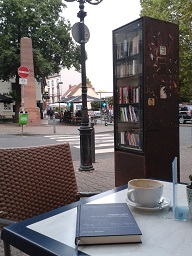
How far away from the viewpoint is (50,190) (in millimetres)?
2111

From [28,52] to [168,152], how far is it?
20178 millimetres

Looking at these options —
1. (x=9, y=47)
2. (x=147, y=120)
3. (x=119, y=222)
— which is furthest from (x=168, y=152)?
(x=9, y=47)

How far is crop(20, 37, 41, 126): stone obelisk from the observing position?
2178 cm

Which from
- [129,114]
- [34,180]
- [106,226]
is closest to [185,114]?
[129,114]

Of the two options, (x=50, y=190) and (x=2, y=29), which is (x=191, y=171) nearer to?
(x=50, y=190)

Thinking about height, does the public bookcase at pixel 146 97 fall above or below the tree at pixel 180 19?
below

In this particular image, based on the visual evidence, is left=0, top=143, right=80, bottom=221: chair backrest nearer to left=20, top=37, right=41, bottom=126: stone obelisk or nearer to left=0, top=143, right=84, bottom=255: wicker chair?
left=0, top=143, right=84, bottom=255: wicker chair

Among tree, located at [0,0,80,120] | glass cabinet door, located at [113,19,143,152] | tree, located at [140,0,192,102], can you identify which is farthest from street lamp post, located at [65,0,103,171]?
tree, located at [0,0,80,120]

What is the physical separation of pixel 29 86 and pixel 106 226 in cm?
2215

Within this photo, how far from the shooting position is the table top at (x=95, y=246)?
3.37 ft

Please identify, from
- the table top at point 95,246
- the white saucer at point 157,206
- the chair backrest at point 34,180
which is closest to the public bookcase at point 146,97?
the chair backrest at point 34,180

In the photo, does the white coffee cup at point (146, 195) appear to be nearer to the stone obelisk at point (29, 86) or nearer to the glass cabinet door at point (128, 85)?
the glass cabinet door at point (128, 85)

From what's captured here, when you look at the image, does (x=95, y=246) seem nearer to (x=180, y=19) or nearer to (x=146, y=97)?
(x=146, y=97)

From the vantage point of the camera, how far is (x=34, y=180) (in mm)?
2029
